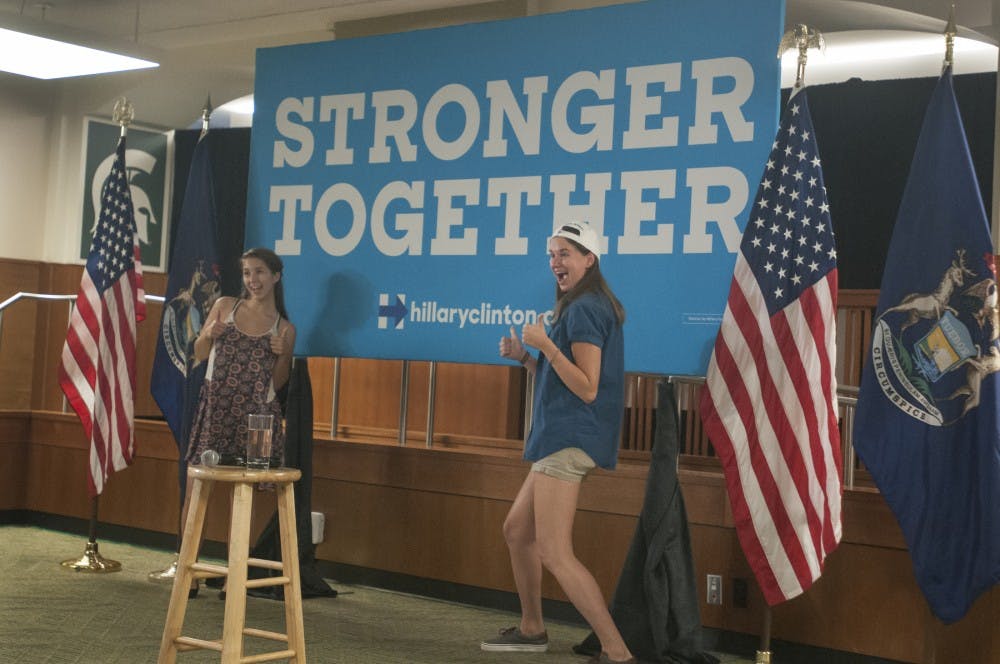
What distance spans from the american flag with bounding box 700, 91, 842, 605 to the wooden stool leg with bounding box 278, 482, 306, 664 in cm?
155

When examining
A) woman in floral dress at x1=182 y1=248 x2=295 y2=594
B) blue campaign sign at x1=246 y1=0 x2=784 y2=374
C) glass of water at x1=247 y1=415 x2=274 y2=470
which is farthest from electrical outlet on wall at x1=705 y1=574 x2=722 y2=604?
glass of water at x1=247 y1=415 x2=274 y2=470

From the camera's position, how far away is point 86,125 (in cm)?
914

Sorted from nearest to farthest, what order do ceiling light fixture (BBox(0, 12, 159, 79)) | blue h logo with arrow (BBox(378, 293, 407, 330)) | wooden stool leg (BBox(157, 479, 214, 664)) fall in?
wooden stool leg (BBox(157, 479, 214, 664)), blue h logo with arrow (BBox(378, 293, 407, 330)), ceiling light fixture (BBox(0, 12, 159, 79))

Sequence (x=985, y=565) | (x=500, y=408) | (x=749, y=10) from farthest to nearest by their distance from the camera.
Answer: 1. (x=500, y=408)
2. (x=749, y=10)
3. (x=985, y=565)

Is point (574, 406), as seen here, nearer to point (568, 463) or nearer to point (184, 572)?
point (568, 463)

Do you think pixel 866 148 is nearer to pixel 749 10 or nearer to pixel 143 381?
pixel 749 10

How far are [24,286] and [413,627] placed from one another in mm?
5320

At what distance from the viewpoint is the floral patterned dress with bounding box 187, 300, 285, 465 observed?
5.20m

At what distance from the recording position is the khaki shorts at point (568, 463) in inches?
172

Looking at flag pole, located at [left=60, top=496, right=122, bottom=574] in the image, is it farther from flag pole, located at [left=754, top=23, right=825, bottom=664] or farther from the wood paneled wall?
flag pole, located at [left=754, top=23, right=825, bottom=664]

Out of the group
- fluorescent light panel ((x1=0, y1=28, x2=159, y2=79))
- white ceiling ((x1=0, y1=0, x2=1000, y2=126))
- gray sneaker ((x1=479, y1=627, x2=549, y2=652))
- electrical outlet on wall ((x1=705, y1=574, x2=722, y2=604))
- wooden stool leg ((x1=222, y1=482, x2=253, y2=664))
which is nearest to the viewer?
wooden stool leg ((x1=222, y1=482, x2=253, y2=664))

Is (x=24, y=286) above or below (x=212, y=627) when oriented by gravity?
above

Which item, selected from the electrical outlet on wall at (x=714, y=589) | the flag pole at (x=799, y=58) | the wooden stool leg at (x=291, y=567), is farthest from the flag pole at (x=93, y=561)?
the flag pole at (x=799, y=58)

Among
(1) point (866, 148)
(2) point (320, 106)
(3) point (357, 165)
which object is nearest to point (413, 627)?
(3) point (357, 165)
